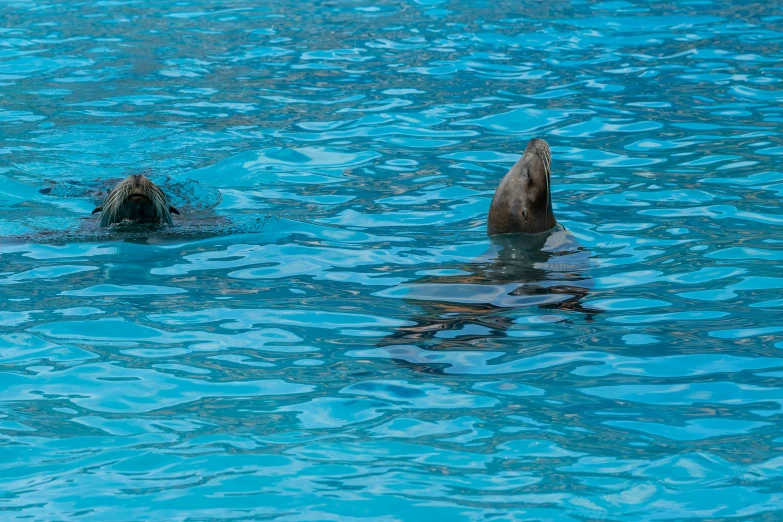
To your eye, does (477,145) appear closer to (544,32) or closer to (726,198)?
(726,198)

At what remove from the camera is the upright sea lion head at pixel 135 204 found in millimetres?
8055

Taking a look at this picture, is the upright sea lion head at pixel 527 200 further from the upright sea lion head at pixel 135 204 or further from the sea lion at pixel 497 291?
the upright sea lion head at pixel 135 204

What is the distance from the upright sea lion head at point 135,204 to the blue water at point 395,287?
21cm

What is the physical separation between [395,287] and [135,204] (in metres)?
2.40

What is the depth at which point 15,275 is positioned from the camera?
703cm

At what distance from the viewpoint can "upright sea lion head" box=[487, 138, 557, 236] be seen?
24.7 feet

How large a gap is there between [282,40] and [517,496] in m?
11.5

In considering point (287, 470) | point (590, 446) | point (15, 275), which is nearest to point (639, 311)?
point (590, 446)

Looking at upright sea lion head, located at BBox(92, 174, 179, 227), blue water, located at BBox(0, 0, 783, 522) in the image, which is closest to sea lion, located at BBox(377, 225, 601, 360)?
blue water, located at BBox(0, 0, 783, 522)

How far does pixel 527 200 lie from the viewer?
24.8ft

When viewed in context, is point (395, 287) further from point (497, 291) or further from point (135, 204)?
point (135, 204)

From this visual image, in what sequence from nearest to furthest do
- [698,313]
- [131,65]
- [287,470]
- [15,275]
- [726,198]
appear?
[287,470] → [698,313] → [15,275] → [726,198] → [131,65]

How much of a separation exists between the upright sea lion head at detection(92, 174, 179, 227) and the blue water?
207 mm

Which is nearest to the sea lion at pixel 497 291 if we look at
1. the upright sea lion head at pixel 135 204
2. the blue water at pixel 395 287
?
the blue water at pixel 395 287
